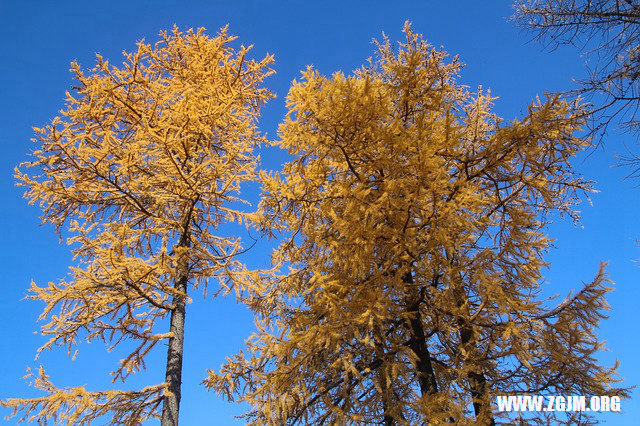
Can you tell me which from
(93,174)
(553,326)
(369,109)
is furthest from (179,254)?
(553,326)

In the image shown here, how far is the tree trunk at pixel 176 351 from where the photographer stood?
6.03 m

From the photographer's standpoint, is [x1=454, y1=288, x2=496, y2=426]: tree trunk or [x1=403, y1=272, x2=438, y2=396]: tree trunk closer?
[x1=454, y1=288, x2=496, y2=426]: tree trunk

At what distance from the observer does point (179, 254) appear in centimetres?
657

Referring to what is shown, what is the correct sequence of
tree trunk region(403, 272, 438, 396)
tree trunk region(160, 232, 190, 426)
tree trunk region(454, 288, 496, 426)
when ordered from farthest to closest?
tree trunk region(160, 232, 190, 426) → tree trunk region(403, 272, 438, 396) → tree trunk region(454, 288, 496, 426)

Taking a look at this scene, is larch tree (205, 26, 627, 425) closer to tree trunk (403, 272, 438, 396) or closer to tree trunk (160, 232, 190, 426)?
tree trunk (403, 272, 438, 396)

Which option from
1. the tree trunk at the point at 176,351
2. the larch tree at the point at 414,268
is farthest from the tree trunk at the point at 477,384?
the tree trunk at the point at 176,351

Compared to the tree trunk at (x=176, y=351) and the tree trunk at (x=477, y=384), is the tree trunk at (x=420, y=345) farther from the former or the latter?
the tree trunk at (x=176, y=351)

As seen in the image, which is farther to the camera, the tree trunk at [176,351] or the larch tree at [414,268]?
the tree trunk at [176,351]

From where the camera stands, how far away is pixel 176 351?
255 inches

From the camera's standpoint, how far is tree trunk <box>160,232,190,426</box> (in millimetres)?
6027

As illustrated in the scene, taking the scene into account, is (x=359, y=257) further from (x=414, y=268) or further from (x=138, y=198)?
(x=138, y=198)

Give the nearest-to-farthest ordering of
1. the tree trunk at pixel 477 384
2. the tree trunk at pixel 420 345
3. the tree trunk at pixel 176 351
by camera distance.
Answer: the tree trunk at pixel 477 384
the tree trunk at pixel 420 345
the tree trunk at pixel 176 351

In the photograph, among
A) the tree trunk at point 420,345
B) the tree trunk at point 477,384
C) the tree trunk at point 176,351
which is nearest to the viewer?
the tree trunk at point 477,384

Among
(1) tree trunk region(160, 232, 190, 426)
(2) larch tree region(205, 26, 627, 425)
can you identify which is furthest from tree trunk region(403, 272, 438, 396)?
(1) tree trunk region(160, 232, 190, 426)
